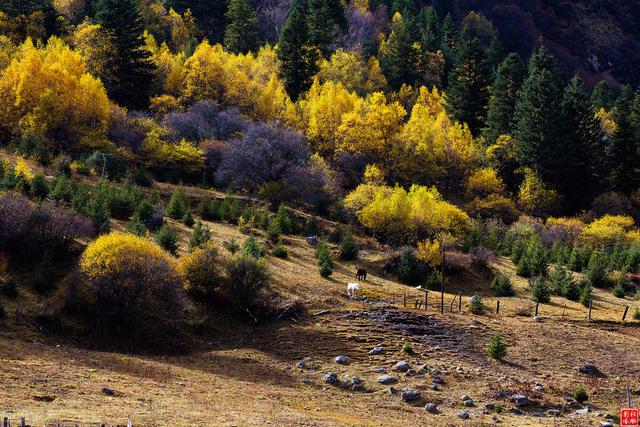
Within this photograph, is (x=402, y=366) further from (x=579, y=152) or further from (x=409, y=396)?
(x=579, y=152)

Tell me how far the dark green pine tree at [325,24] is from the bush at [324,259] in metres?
43.7

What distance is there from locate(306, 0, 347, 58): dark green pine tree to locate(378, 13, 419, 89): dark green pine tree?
672cm

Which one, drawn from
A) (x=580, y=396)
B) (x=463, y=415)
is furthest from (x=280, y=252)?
(x=580, y=396)

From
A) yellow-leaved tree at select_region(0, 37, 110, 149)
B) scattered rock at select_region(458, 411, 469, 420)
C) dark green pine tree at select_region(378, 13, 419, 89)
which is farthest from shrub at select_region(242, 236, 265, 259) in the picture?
dark green pine tree at select_region(378, 13, 419, 89)

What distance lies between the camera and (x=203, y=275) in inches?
1331

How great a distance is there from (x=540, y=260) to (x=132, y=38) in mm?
41480

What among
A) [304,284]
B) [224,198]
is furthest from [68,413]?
[224,198]

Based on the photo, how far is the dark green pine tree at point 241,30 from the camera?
8944 cm

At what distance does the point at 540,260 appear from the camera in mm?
48000

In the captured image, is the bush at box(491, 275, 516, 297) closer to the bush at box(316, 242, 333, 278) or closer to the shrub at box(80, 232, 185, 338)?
the bush at box(316, 242, 333, 278)

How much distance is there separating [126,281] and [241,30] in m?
64.2

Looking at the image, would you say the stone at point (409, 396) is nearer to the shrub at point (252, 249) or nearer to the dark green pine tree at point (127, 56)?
the shrub at point (252, 249)

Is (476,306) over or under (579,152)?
under

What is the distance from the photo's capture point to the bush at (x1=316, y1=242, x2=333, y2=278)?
132 feet
